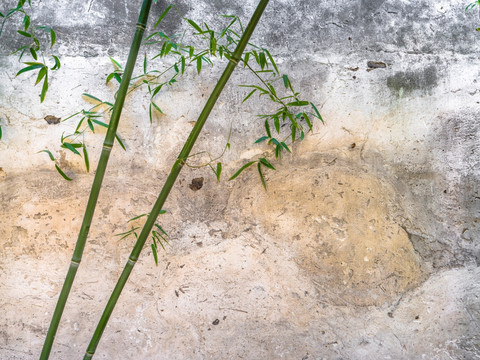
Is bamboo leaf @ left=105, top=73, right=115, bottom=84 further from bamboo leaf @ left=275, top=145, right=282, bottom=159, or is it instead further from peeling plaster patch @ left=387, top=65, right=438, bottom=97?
peeling plaster patch @ left=387, top=65, right=438, bottom=97

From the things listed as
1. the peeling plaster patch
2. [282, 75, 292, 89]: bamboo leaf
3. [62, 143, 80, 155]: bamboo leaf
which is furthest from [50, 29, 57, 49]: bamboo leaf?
the peeling plaster patch

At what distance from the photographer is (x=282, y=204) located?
1743 millimetres

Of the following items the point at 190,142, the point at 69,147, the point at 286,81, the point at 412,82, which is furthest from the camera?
the point at 412,82

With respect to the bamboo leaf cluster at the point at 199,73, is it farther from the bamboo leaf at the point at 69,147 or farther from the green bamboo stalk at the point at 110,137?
the green bamboo stalk at the point at 110,137

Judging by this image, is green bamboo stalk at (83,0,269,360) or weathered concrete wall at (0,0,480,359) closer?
green bamboo stalk at (83,0,269,360)

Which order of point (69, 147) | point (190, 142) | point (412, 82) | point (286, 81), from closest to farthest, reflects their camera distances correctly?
point (190, 142)
point (69, 147)
point (286, 81)
point (412, 82)

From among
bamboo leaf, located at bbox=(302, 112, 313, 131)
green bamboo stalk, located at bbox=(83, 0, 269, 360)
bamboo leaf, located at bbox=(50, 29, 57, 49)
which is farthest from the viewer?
bamboo leaf, located at bbox=(302, 112, 313, 131)

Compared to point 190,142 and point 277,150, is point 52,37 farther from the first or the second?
point 277,150

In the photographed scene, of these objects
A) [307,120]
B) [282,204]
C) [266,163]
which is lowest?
[282,204]

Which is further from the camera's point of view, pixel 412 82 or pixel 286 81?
pixel 412 82

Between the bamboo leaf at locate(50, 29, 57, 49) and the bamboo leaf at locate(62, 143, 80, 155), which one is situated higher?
the bamboo leaf at locate(50, 29, 57, 49)

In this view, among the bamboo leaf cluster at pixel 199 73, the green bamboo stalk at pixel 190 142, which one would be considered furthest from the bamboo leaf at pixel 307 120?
the green bamboo stalk at pixel 190 142

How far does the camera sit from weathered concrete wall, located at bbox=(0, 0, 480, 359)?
1.68m

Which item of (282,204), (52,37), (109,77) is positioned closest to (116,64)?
(109,77)
